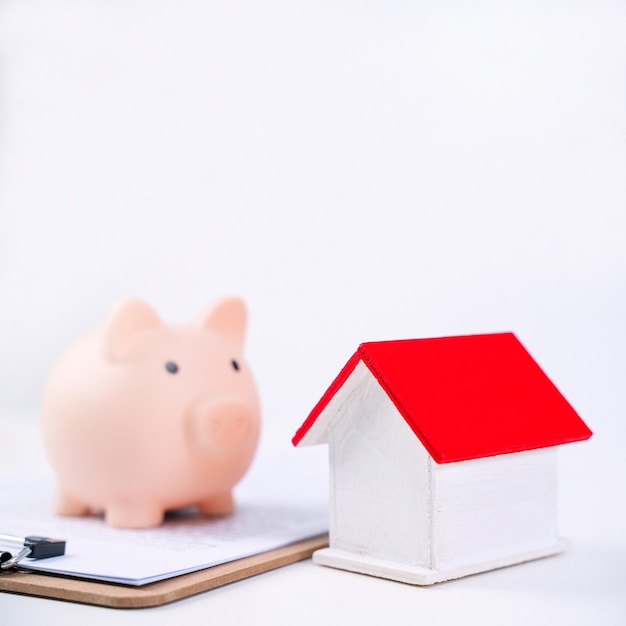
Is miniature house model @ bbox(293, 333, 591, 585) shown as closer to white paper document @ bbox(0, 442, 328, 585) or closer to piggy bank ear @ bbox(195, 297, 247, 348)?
white paper document @ bbox(0, 442, 328, 585)

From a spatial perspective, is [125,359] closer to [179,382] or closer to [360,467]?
[179,382]

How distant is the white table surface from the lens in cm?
105

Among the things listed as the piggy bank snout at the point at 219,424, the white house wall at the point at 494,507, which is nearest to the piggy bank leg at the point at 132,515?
the piggy bank snout at the point at 219,424

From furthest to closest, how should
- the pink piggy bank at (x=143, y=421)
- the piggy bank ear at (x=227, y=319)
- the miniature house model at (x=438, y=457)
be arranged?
the piggy bank ear at (x=227, y=319)
the pink piggy bank at (x=143, y=421)
the miniature house model at (x=438, y=457)

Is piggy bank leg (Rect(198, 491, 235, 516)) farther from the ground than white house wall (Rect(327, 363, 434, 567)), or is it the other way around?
white house wall (Rect(327, 363, 434, 567))

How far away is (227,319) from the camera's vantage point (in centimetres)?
154

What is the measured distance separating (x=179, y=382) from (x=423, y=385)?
1.18 feet

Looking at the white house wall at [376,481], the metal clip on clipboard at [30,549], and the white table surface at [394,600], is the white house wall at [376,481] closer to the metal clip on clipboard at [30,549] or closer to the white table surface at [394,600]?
→ the white table surface at [394,600]

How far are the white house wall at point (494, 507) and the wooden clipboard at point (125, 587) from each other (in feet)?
0.68

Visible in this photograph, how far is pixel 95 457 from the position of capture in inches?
54.8

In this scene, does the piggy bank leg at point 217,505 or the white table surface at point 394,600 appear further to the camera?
the piggy bank leg at point 217,505

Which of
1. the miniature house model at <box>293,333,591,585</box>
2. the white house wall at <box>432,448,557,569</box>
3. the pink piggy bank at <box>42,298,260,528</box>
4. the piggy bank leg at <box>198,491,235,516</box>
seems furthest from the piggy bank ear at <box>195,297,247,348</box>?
the white house wall at <box>432,448,557,569</box>

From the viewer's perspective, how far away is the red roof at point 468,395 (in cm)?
115

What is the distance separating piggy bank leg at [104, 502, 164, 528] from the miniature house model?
0.26m
